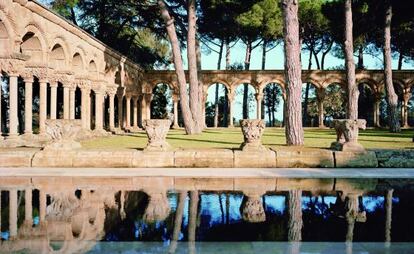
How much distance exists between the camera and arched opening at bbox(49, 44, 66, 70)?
60.2 ft

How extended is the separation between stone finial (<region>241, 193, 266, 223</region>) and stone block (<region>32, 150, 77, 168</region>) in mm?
4432

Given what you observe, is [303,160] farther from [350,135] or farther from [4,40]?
[4,40]

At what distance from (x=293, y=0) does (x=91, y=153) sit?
22.3ft

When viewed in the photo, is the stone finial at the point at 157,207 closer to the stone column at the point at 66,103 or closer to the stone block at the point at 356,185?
the stone block at the point at 356,185

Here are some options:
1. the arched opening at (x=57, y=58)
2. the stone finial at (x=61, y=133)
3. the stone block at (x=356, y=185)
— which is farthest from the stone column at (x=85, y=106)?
the stone block at (x=356, y=185)

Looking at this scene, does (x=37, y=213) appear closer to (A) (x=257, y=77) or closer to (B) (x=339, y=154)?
(B) (x=339, y=154)

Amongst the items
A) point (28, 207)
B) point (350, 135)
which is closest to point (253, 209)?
point (28, 207)

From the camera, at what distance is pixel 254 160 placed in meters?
8.87

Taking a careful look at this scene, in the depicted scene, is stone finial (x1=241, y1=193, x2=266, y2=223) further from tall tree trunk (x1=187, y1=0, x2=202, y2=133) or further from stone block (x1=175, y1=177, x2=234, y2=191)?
tall tree trunk (x1=187, y1=0, x2=202, y2=133)

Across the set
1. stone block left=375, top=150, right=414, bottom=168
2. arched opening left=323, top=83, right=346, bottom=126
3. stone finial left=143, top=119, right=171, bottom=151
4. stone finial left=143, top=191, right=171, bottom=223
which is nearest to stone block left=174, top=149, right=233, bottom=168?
stone finial left=143, top=119, right=171, bottom=151

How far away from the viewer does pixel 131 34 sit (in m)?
35.4

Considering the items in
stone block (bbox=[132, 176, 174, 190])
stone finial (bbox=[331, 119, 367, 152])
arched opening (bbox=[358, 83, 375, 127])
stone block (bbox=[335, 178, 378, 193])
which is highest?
arched opening (bbox=[358, 83, 375, 127])

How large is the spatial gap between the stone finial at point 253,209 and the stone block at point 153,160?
322 centimetres

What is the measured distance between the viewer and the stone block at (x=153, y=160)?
28.8 feet
